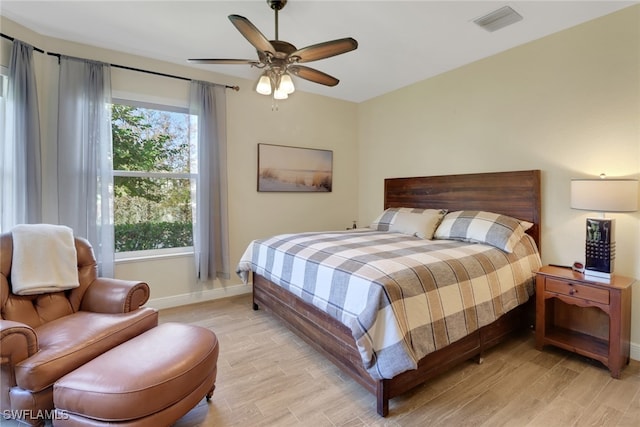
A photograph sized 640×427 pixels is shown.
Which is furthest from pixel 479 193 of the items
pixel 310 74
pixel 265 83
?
pixel 265 83

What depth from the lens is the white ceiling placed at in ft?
7.69

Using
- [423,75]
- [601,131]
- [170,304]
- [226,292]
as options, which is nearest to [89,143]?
[170,304]

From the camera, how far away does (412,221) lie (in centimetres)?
333

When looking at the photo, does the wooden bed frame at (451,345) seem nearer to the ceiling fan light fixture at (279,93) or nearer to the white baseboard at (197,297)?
the white baseboard at (197,297)

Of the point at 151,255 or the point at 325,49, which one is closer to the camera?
the point at 325,49

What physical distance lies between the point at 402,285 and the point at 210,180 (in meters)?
2.54

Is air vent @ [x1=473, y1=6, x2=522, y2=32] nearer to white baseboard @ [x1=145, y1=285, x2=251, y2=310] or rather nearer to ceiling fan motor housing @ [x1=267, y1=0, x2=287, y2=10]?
ceiling fan motor housing @ [x1=267, y1=0, x2=287, y2=10]

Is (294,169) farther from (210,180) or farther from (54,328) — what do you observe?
(54,328)

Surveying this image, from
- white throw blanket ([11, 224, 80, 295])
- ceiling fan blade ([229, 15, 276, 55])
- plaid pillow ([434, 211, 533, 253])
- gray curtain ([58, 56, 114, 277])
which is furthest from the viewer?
gray curtain ([58, 56, 114, 277])

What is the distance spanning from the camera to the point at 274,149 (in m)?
4.06

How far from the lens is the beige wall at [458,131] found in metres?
2.41

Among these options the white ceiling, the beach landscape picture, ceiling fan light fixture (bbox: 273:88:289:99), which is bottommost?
the beach landscape picture

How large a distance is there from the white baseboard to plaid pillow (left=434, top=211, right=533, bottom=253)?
A: 7.95ft

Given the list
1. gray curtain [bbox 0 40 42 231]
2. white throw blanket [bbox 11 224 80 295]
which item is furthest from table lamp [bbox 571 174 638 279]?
gray curtain [bbox 0 40 42 231]
